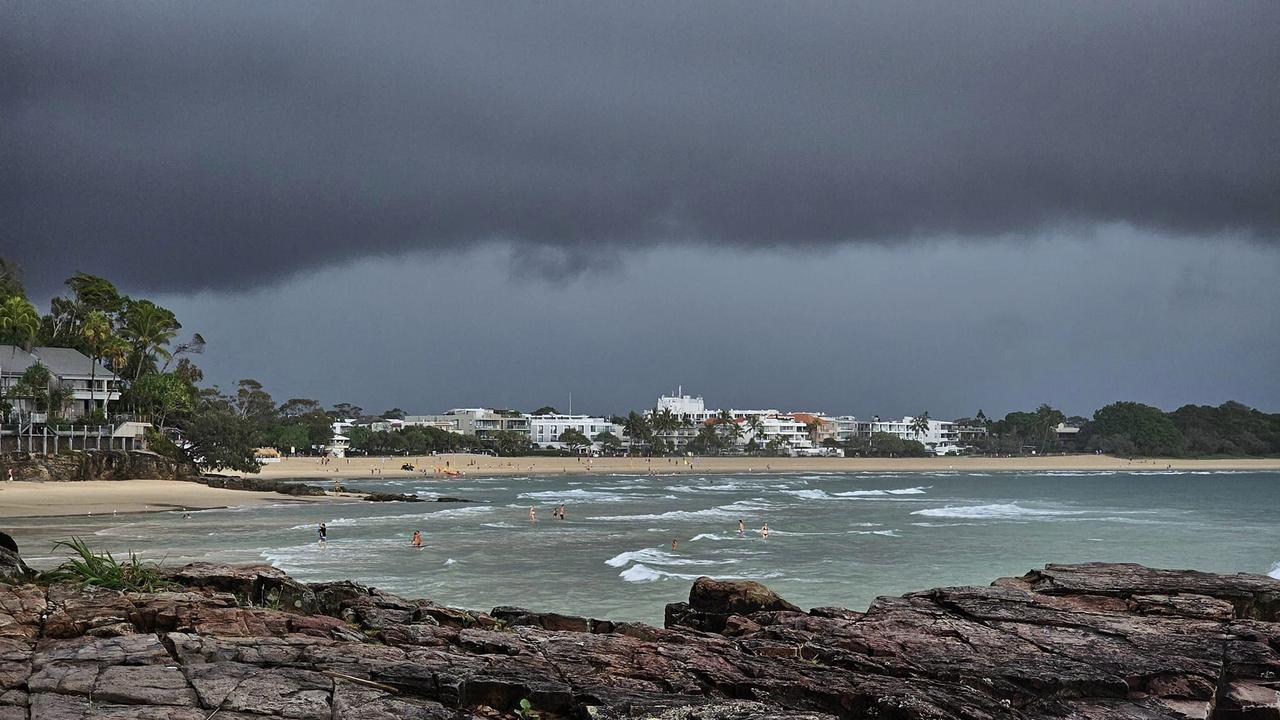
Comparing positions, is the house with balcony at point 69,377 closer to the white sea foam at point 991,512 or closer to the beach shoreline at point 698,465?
the beach shoreline at point 698,465

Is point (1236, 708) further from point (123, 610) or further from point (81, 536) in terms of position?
point (81, 536)

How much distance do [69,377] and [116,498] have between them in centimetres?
2637

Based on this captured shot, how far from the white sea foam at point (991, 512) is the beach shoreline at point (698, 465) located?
207 feet

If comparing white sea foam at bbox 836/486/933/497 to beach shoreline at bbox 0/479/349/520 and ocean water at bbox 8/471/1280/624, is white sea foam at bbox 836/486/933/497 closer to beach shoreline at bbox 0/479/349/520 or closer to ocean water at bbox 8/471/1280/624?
ocean water at bbox 8/471/1280/624

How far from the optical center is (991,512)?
211ft

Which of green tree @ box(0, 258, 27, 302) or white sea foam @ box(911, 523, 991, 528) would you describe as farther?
green tree @ box(0, 258, 27, 302)

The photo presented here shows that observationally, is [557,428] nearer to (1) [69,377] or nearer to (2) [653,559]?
(1) [69,377]

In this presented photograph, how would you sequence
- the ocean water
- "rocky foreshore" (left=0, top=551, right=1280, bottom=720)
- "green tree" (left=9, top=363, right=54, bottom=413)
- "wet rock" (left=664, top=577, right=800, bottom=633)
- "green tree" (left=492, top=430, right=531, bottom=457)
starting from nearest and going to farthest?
"rocky foreshore" (left=0, top=551, right=1280, bottom=720) < "wet rock" (left=664, top=577, right=800, bottom=633) < the ocean water < "green tree" (left=9, top=363, right=54, bottom=413) < "green tree" (left=492, top=430, right=531, bottom=457)

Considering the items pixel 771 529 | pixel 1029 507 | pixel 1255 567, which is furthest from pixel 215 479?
pixel 1255 567

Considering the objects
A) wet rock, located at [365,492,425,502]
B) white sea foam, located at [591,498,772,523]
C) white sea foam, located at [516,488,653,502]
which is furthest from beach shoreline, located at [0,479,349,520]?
white sea foam, located at [591,498,772,523]

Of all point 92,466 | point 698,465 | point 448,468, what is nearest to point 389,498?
point 92,466

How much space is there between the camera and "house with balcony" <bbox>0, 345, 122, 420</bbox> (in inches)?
2795

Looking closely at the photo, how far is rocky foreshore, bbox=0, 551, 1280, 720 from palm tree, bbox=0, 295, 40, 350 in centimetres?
7350

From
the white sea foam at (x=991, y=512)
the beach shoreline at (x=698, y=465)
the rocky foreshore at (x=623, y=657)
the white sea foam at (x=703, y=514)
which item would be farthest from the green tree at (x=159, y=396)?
the rocky foreshore at (x=623, y=657)
